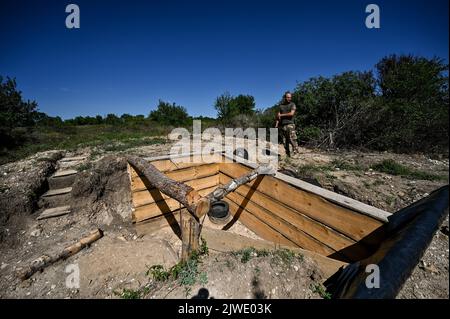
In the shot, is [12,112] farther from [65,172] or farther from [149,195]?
[149,195]

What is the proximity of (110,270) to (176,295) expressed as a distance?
1.43m

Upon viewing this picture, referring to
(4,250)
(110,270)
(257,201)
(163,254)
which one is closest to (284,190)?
(257,201)

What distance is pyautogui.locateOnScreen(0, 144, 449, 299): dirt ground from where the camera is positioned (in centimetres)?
140

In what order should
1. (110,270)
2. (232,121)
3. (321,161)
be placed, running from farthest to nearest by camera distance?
(232,121) → (321,161) → (110,270)

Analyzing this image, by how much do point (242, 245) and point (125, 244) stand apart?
5.83 feet

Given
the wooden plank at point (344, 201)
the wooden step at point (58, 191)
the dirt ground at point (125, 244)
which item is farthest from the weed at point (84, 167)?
the wooden plank at point (344, 201)

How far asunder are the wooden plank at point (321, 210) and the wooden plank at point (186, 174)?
3.72 feet

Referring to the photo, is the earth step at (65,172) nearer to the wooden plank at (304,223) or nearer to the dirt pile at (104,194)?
→ the dirt pile at (104,194)

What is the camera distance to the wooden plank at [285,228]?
201 centimetres

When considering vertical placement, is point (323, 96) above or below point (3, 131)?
above

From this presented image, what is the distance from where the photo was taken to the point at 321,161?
4.62 meters

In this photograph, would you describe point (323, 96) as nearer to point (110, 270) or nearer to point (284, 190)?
point (284, 190)

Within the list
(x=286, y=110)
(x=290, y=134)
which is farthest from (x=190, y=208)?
(x=286, y=110)

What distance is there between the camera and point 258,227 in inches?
116
